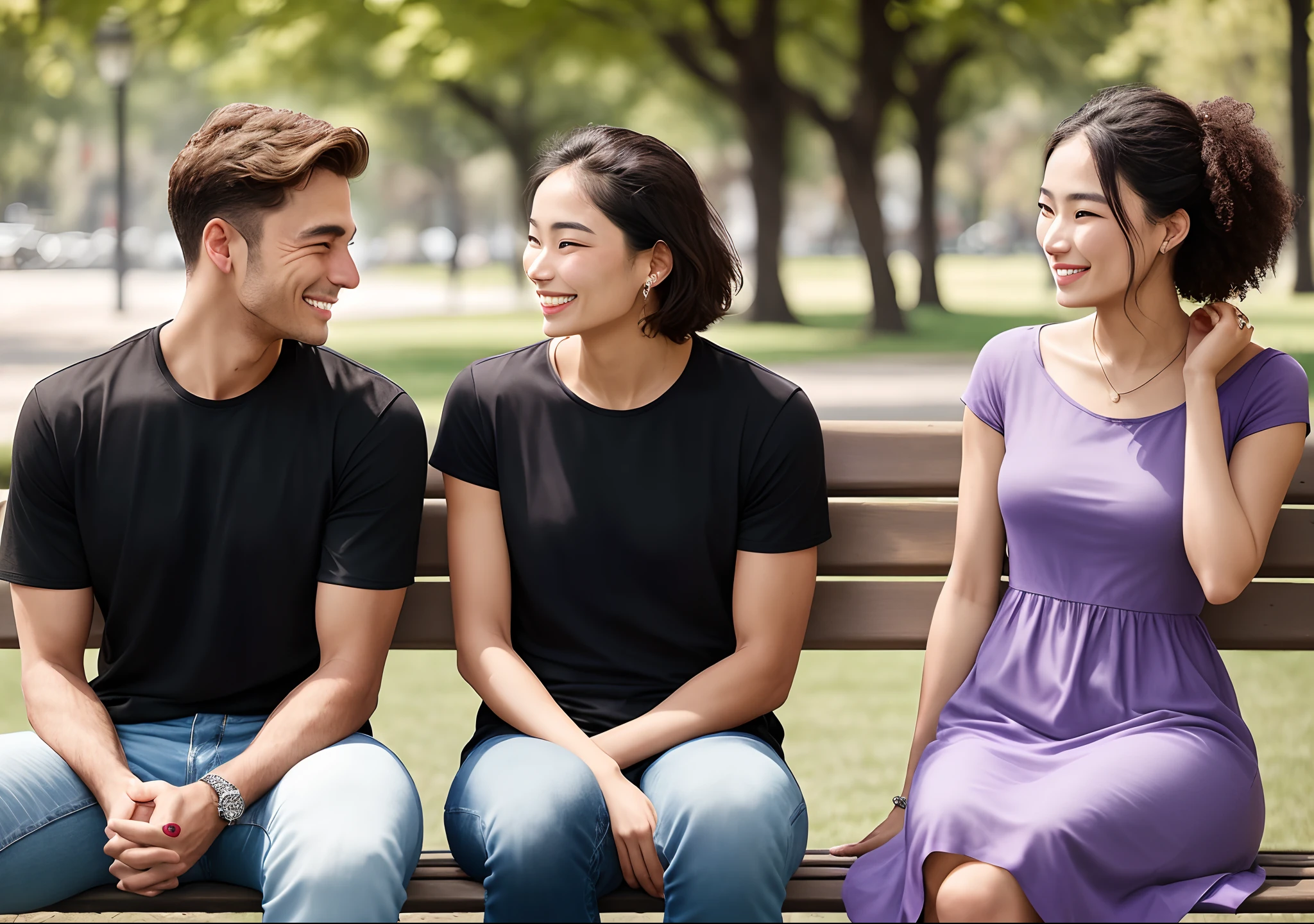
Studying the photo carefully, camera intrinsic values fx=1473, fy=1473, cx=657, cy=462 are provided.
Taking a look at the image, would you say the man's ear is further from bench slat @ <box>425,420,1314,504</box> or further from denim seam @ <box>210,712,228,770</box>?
denim seam @ <box>210,712,228,770</box>

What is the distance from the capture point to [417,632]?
11.6 ft

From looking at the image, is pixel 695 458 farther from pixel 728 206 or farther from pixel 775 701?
pixel 728 206

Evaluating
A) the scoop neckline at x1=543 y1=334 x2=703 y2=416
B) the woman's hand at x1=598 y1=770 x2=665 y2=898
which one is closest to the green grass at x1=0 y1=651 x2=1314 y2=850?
the woman's hand at x1=598 y1=770 x2=665 y2=898

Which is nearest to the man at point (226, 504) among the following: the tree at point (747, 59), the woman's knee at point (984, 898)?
the woman's knee at point (984, 898)

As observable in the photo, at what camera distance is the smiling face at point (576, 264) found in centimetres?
313

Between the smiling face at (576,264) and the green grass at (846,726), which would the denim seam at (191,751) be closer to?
the smiling face at (576,264)

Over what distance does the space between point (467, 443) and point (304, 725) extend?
698 millimetres

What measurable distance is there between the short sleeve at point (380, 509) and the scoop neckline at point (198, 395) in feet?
0.89

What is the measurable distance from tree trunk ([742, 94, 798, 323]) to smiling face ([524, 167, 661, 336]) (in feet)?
56.1

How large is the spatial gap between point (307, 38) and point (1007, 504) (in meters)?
19.5

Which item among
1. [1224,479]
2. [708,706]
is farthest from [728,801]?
[1224,479]

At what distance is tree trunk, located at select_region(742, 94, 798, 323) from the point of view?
19.9m

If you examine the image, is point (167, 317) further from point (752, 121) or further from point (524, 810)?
point (524, 810)

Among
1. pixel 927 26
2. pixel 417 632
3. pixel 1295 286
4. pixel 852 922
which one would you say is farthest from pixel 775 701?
pixel 1295 286
